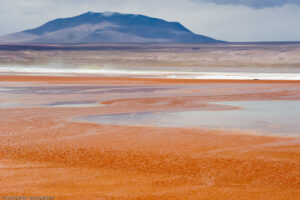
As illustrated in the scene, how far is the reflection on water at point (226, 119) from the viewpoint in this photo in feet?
36.2

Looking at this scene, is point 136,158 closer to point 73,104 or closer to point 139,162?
point 139,162

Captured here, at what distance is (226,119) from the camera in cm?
1215

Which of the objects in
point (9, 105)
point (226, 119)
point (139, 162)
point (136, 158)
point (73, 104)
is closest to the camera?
point (139, 162)

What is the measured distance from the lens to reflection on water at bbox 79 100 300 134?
1102cm

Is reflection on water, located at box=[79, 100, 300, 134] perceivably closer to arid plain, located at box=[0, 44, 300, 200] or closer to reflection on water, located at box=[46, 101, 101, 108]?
arid plain, located at box=[0, 44, 300, 200]

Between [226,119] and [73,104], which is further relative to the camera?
[73,104]

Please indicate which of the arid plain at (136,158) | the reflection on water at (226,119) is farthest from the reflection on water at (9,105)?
the reflection on water at (226,119)

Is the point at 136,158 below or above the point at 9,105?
above

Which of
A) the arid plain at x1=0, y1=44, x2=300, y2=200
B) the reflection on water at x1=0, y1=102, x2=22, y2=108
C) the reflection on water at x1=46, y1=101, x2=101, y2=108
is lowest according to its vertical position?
the reflection on water at x1=46, y1=101, x2=101, y2=108

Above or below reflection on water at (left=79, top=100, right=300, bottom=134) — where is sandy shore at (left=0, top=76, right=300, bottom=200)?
above

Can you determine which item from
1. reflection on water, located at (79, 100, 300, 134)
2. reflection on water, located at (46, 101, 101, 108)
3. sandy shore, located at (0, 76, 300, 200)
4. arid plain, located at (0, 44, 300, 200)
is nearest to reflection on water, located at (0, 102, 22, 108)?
arid plain, located at (0, 44, 300, 200)

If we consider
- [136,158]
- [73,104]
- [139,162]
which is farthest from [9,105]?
[139,162]

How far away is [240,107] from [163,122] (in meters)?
3.83

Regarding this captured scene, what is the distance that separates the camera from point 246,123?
11477 millimetres
